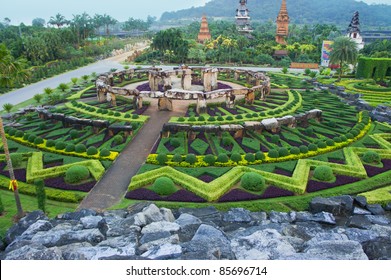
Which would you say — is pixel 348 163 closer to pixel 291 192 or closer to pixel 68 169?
pixel 291 192

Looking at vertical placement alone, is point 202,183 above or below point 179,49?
below

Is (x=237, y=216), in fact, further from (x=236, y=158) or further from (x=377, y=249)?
(x=377, y=249)

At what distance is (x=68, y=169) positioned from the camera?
24.4m

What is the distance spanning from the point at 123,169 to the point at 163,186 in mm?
5575

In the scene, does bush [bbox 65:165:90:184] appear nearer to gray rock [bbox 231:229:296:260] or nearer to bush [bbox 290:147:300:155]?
gray rock [bbox 231:229:296:260]

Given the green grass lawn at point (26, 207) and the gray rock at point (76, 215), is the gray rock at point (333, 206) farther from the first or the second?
the green grass lawn at point (26, 207)

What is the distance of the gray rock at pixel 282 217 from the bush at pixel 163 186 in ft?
21.9

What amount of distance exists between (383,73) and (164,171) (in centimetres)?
5402

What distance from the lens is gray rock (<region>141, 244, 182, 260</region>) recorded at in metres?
12.8

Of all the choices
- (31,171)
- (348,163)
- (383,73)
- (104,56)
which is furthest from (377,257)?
(104,56)

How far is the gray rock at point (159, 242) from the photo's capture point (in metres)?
14.3

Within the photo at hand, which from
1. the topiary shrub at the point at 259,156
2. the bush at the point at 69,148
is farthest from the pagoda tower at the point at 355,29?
the bush at the point at 69,148

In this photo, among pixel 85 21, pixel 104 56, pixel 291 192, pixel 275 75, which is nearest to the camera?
pixel 291 192

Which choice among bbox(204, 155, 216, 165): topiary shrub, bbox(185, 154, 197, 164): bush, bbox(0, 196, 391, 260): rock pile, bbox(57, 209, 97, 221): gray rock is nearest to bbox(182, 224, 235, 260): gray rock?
bbox(0, 196, 391, 260): rock pile
